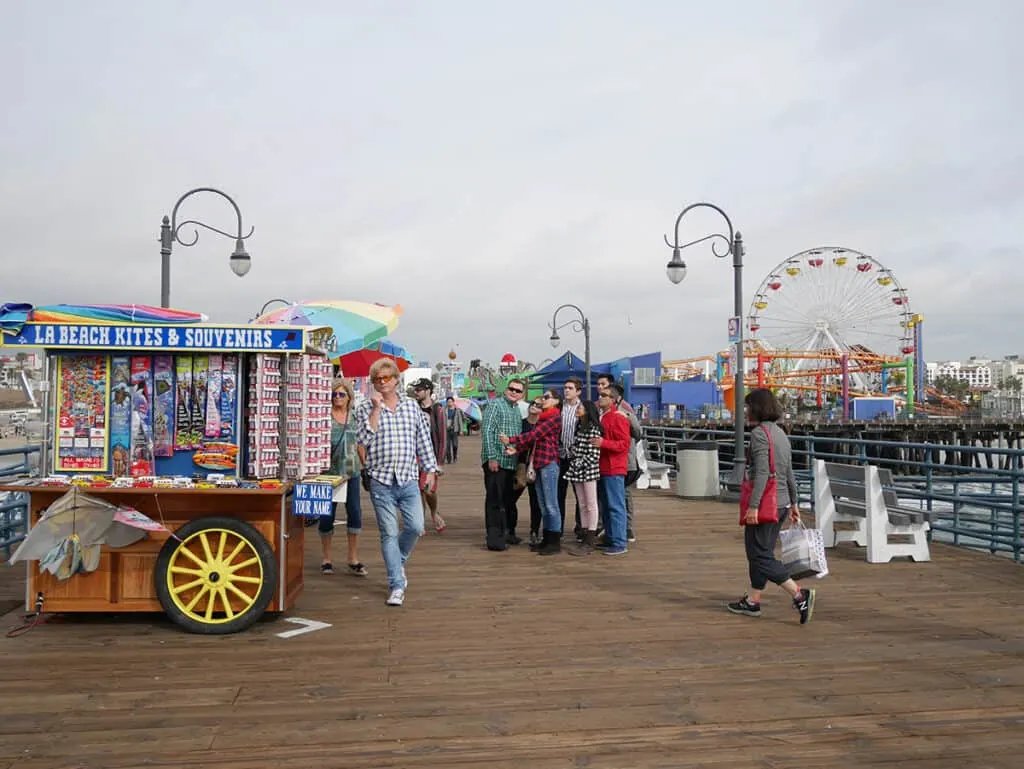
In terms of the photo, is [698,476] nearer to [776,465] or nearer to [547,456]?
[547,456]

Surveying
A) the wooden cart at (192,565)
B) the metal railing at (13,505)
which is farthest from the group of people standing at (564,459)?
the metal railing at (13,505)

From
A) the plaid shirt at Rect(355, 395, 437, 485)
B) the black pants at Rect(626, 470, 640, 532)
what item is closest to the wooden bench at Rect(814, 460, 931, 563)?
the black pants at Rect(626, 470, 640, 532)

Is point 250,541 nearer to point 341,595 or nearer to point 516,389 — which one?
point 341,595

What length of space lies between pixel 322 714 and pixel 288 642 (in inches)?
55.8

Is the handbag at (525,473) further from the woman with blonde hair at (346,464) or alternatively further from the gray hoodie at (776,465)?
the gray hoodie at (776,465)

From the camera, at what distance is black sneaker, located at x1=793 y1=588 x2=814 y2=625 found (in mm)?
5926

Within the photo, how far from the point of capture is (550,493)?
345 inches

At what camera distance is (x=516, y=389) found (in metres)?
9.02

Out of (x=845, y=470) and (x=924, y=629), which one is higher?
(x=845, y=470)

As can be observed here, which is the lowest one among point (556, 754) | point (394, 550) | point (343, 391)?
point (556, 754)

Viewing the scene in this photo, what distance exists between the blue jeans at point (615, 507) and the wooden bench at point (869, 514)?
1.91 meters

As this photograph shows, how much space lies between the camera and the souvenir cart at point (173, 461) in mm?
5727

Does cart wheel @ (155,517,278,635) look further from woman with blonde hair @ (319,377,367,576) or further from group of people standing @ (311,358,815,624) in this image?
woman with blonde hair @ (319,377,367,576)

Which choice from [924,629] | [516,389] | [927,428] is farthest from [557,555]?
[927,428]
